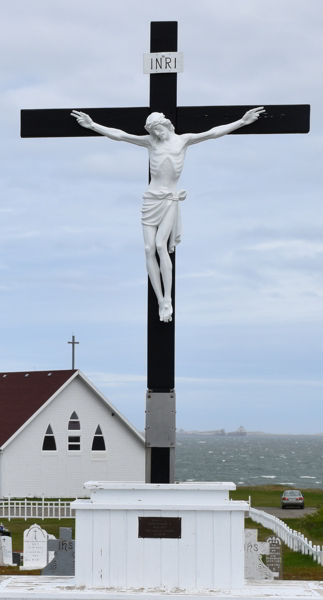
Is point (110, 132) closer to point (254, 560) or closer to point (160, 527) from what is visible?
point (160, 527)

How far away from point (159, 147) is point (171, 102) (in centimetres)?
62

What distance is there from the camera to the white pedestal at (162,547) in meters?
8.16

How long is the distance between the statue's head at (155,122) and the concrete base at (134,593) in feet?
15.0

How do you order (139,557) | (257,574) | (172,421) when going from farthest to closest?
(257,574)
(172,421)
(139,557)

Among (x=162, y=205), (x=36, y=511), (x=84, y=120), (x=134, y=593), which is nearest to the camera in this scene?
(x=134, y=593)

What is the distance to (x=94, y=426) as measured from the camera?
35281mm

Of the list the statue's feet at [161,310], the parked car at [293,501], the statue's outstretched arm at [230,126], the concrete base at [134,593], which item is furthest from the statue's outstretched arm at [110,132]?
the parked car at [293,501]

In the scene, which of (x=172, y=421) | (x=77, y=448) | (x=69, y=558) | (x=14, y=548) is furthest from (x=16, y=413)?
(x=172, y=421)

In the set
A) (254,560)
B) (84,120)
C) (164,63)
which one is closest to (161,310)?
(84,120)

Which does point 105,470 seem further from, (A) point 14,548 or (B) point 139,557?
(B) point 139,557

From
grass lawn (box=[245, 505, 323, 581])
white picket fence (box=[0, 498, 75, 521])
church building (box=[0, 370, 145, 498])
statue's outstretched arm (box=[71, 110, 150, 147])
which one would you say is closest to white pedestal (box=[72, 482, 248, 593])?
statue's outstretched arm (box=[71, 110, 150, 147])

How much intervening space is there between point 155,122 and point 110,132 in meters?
0.68

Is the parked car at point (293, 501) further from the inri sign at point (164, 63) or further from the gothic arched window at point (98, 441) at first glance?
the inri sign at point (164, 63)

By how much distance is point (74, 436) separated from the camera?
35031 millimetres
